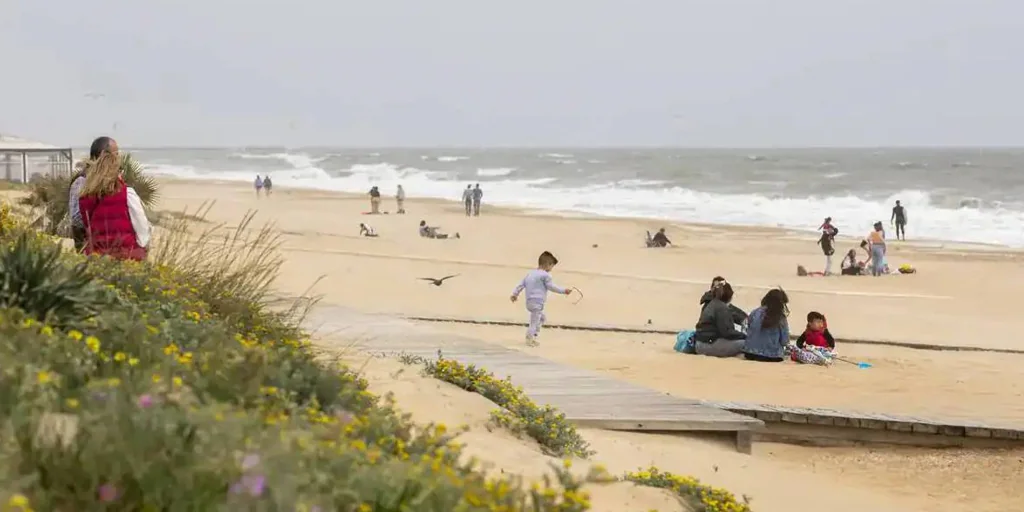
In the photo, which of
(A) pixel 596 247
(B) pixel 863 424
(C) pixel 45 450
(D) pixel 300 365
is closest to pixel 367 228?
(A) pixel 596 247

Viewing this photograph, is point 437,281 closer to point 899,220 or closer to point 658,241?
point 658,241

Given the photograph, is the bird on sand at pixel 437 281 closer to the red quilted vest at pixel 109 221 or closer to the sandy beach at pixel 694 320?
the sandy beach at pixel 694 320

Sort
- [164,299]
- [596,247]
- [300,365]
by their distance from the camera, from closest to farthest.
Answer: [300,365], [164,299], [596,247]

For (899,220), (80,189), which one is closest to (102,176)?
(80,189)

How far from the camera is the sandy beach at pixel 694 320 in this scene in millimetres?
6711

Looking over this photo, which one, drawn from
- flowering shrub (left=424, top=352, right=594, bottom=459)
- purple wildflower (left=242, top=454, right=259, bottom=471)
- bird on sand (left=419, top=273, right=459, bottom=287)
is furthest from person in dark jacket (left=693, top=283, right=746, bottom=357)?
purple wildflower (left=242, top=454, right=259, bottom=471)

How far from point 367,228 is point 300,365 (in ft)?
88.4

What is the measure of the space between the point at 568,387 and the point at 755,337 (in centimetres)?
401

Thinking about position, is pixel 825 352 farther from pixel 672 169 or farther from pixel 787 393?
pixel 672 169

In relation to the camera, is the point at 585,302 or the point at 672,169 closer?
the point at 585,302

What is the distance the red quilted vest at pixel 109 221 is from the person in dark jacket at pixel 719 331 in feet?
21.5

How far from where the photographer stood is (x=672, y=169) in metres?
94.9

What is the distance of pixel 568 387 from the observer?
8219 mm

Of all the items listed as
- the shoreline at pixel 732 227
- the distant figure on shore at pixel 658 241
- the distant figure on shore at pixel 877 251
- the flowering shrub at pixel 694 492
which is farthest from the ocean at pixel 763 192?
the flowering shrub at pixel 694 492
